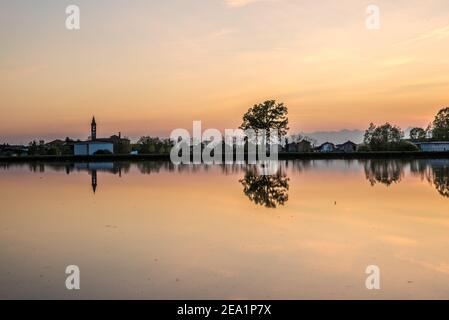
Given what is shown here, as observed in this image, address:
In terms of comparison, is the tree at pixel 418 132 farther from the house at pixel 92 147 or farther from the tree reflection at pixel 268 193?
the tree reflection at pixel 268 193

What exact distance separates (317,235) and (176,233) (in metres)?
4.00

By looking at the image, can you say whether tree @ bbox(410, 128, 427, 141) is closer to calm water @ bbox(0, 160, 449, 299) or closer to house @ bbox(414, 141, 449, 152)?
house @ bbox(414, 141, 449, 152)

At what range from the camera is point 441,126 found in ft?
376

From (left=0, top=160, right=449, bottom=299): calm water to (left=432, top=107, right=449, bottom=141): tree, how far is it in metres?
94.4

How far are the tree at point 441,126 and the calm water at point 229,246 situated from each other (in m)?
94.4

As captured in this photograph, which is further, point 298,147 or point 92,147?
point 298,147

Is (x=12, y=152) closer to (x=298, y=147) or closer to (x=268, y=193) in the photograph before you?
(x=298, y=147)

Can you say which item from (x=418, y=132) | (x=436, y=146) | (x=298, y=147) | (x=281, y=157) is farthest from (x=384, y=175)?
(x=418, y=132)

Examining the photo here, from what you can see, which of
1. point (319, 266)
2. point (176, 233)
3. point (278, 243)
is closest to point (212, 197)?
point (176, 233)

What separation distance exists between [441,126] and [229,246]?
113416 mm

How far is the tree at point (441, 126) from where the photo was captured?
110 m

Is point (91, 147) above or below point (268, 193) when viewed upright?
above

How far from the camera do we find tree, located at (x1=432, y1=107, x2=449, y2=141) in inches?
4313

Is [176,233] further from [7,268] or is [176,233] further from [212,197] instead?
[212,197]
